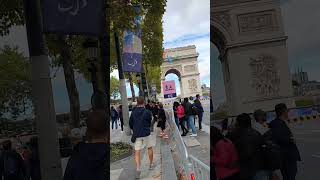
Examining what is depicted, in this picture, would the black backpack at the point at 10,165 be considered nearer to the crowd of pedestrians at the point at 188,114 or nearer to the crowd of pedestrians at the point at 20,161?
the crowd of pedestrians at the point at 20,161

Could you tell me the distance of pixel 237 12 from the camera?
293 cm

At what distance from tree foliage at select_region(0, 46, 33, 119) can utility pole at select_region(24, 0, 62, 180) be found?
0.16m

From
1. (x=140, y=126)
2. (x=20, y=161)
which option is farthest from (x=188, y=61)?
(x=20, y=161)

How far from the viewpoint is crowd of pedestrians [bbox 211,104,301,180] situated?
9.73ft

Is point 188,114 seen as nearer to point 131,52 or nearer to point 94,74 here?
point 131,52

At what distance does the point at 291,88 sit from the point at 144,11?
8841mm

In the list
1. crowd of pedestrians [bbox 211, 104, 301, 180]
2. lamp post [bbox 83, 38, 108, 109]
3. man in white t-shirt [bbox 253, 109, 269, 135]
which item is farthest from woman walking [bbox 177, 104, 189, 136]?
man in white t-shirt [bbox 253, 109, 269, 135]

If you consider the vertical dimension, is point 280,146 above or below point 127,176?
above

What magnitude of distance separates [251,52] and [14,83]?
2704 mm

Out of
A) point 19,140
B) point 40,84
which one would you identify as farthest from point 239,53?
→ point 19,140

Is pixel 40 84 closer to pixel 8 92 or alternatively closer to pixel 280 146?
pixel 8 92

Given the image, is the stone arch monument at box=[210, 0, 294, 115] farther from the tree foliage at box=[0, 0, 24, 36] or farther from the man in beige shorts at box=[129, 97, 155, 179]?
the man in beige shorts at box=[129, 97, 155, 179]

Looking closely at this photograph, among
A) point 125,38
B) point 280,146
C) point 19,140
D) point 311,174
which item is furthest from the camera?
point 125,38

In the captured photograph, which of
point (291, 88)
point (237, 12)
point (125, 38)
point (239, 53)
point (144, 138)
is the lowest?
point (144, 138)
